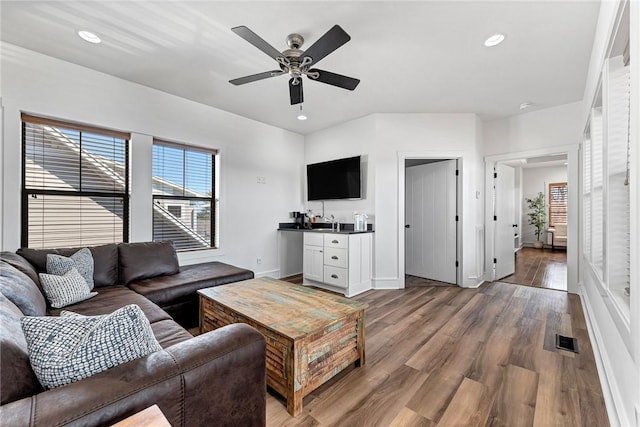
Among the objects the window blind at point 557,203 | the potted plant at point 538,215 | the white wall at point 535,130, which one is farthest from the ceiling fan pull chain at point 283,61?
the window blind at point 557,203

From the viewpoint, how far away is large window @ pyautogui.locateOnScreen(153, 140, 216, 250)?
3.49 meters

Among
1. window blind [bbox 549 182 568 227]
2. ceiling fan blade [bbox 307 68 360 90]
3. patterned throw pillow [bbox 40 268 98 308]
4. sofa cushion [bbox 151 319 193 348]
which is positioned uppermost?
ceiling fan blade [bbox 307 68 360 90]

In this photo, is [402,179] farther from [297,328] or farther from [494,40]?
[297,328]

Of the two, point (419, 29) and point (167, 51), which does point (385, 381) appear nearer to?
point (419, 29)

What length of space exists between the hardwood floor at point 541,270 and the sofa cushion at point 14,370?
17.5 ft

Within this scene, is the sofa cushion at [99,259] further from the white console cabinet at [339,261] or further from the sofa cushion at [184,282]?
the white console cabinet at [339,261]

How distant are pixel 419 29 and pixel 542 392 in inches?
109

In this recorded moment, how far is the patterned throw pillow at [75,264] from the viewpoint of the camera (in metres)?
2.23

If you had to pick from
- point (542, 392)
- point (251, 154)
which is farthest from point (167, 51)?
point (542, 392)

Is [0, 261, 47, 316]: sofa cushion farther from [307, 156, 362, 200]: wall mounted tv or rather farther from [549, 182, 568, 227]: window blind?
[549, 182, 568, 227]: window blind

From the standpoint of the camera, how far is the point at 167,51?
254cm

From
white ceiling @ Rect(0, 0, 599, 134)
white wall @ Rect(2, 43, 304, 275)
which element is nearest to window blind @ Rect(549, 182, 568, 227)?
white ceiling @ Rect(0, 0, 599, 134)

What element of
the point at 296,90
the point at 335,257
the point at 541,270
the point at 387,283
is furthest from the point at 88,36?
the point at 541,270

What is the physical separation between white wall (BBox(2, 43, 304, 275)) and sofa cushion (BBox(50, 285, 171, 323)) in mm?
1083
